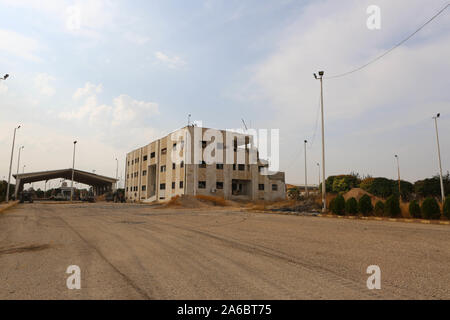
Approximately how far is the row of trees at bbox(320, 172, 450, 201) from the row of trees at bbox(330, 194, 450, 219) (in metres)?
19.5

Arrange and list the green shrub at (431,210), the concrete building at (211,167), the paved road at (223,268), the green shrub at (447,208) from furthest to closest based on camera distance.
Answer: the concrete building at (211,167) < the green shrub at (431,210) < the green shrub at (447,208) < the paved road at (223,268)

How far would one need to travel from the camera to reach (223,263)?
594 centimetres

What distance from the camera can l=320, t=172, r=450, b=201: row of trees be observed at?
51916 mm

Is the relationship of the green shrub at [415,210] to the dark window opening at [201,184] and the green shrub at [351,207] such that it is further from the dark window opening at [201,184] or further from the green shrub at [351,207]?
the dark window opening at [201,184]

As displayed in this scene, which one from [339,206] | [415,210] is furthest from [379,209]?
[339,206]

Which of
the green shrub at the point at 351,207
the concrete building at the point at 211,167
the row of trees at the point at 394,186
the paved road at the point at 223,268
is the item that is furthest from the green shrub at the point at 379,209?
the concrete building at the point at 211,167

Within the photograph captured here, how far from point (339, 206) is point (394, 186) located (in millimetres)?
48197

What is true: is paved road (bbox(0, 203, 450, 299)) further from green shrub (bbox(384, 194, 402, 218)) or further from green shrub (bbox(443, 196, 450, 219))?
green shrub (bbox(384, 194, 402, 218))

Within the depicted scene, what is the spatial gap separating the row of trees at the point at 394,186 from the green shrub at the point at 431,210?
21.0 m

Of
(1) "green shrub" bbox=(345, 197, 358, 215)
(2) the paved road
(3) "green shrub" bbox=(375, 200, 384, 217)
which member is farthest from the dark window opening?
(2) the paved road

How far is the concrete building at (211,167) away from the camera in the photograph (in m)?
51.3

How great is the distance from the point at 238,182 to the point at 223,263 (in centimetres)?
5246

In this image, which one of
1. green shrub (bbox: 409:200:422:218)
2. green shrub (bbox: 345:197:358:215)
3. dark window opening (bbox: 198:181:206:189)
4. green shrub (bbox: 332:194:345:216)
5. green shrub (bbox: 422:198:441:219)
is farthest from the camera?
dark window opening (bbox: 198:181:206:189)

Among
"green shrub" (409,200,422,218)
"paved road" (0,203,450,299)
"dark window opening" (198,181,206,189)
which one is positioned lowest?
"paved road" (0,203,450,299)
